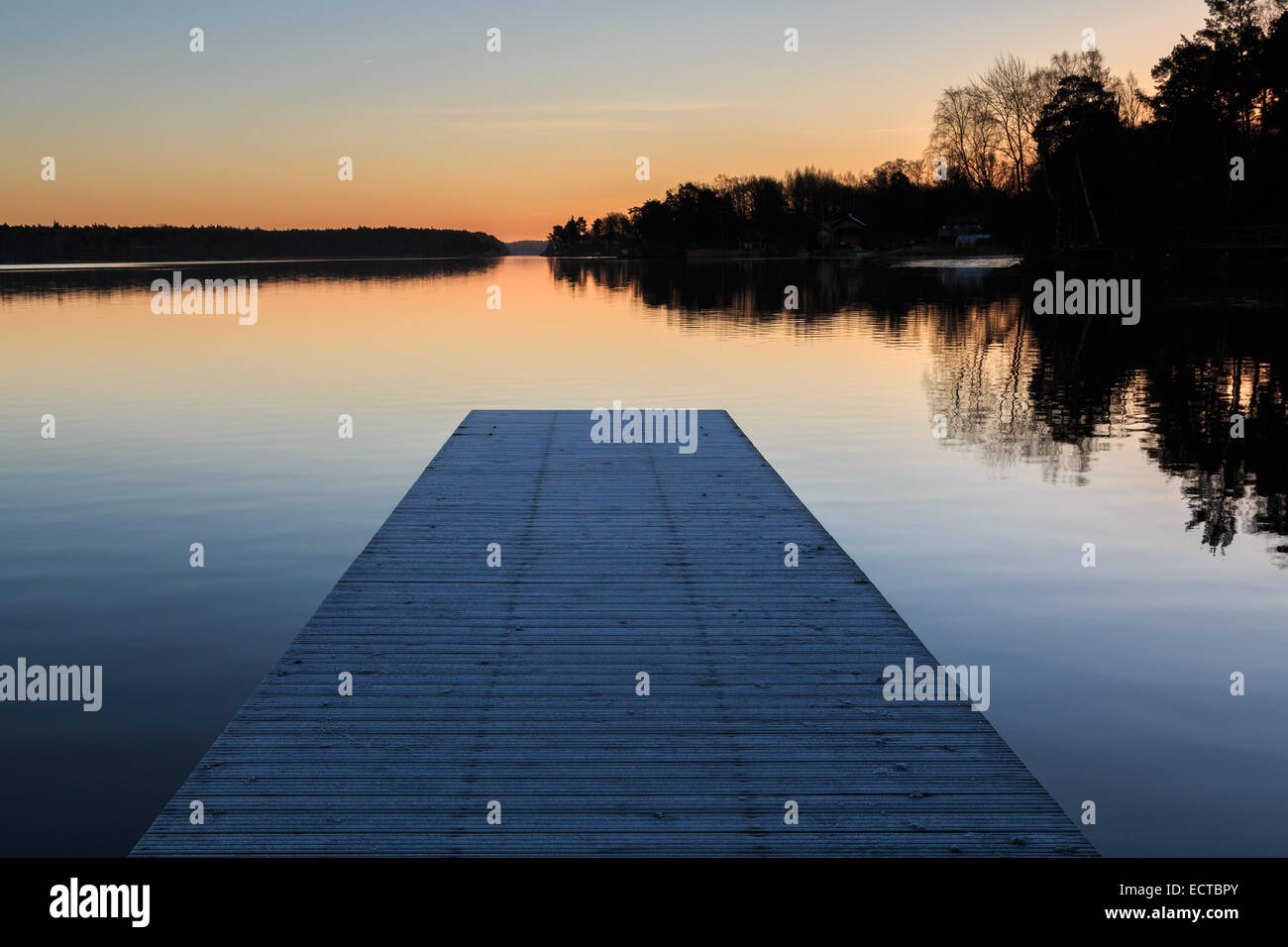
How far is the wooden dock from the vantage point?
515cm

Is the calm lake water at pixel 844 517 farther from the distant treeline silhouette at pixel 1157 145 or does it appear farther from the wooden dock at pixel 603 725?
the distant treeline silhouette at pixel 1157 145

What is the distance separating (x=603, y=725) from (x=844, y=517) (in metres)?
7.67

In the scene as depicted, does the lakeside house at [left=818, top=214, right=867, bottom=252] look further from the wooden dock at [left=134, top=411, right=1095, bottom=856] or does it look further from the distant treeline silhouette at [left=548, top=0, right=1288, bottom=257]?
the wooden dock at [left=134, top=411, right=1095, bottom=856]

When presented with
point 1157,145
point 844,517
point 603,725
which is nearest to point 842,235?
point 1157,145

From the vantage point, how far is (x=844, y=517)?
13453 mm

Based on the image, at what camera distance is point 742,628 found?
8148 mm

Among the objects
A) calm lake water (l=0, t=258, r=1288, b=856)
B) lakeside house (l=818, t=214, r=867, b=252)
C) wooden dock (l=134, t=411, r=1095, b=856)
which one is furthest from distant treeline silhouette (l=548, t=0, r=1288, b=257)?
lakeside house (l=818, t=214, r=867, b=252)

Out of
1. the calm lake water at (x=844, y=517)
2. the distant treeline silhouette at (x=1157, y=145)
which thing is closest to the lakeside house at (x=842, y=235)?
the distant treeline silhouette at (x=1157, y=145)

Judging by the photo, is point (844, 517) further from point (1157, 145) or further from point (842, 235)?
point (842, 235)

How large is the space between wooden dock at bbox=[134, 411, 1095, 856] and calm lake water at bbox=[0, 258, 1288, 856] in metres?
0.92

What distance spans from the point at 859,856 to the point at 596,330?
38450mm

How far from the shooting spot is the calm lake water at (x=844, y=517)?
276 inches

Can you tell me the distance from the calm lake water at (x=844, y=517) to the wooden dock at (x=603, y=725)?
916 mm
